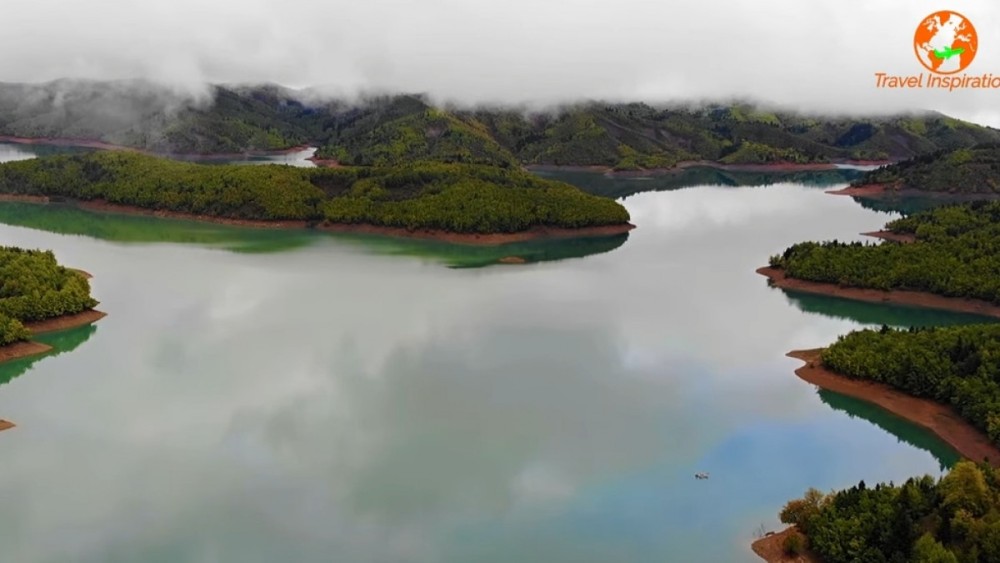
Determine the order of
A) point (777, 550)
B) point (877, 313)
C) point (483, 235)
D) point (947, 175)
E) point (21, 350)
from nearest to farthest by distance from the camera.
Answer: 1. point (777, 550)
2. point (21, 350)
3. point (877, 313)
4. point (483, 235)
5. point (947, 175)

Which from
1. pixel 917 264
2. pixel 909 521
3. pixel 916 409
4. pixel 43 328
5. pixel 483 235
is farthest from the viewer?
pixel 483 235

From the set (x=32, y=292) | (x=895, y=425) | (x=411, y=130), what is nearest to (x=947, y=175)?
(x=411, y=130)

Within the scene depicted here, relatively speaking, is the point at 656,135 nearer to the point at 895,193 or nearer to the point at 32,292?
the point at 895,193

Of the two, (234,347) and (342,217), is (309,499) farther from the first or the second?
(342,217)

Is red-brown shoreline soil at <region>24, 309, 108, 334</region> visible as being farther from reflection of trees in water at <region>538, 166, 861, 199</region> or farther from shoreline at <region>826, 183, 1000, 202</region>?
shoreline at <region>826, 183, 1000, 202</region>

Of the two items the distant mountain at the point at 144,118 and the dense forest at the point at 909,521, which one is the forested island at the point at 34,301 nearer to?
the dense forest at the point at 909,521

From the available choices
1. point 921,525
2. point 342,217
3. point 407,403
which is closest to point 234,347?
point 407,403
